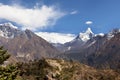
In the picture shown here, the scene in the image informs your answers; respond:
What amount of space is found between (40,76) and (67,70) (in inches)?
870

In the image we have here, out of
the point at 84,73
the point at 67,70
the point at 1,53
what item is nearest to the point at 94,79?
the point at 84,73

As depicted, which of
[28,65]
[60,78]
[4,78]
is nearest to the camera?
[4,78]

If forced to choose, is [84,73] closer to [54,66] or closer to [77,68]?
[77,68]

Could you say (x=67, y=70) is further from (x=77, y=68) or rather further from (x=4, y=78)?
(x=4, y=78)

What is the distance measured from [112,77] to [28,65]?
157 ft

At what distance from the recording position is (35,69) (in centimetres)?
16588

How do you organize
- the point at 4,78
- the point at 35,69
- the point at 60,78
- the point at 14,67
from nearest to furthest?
the point at 4,78
the point at 14,67
the point at 60,78
the point at 35,69

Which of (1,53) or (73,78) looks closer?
(1,53)

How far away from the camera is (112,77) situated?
606 ft

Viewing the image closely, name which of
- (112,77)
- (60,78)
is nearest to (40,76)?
(60,78)

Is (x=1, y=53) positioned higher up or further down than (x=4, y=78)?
higher up

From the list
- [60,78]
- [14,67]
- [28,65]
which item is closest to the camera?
[14,67]

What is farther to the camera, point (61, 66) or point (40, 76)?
point (61, 66)

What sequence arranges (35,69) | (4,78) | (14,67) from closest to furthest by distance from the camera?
(4,78) < (14,67) < (35,69)
